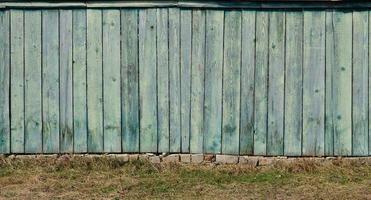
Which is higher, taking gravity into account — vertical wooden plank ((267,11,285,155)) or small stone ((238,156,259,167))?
vertical wooden plank ((267,11,285,155))

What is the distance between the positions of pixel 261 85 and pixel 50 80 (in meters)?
2.69

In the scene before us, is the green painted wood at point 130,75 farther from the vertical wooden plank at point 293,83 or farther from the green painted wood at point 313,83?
the green painted wood at point 313,83

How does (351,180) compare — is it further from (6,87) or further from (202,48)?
(6,87)

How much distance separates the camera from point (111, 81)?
29.8 feet

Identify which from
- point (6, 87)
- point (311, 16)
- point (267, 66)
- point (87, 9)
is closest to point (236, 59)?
point (267, 66)

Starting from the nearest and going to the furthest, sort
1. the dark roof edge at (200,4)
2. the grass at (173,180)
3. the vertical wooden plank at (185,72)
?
the grass at (173,180)
the dark roof edge at (200,4)
the vertical wooden plank at (185,72)

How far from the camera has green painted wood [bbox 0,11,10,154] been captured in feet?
29.9

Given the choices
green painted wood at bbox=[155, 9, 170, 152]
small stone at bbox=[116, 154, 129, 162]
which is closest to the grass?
small stone at bbox=[116, 154, 129, 162]

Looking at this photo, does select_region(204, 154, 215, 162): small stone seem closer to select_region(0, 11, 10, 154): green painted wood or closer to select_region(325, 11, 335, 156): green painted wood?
select_region(325, 11, 335, 156): green painted wood

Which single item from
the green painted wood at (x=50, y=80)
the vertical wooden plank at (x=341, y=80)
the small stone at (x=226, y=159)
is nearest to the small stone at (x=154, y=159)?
the small stone at (x=226, y=159)

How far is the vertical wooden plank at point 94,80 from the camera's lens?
9.08 m

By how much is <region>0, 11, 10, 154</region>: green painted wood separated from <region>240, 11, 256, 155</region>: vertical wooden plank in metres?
2.99

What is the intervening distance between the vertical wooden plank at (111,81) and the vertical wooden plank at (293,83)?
7.00 feet

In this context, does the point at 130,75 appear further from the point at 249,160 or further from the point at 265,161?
the point at 265,161
